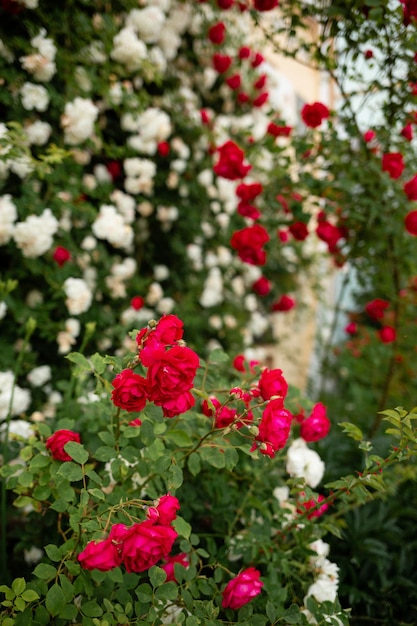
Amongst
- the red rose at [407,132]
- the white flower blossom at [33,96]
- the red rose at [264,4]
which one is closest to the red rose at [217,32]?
the red rose at [264,4]

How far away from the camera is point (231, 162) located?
6.86ft

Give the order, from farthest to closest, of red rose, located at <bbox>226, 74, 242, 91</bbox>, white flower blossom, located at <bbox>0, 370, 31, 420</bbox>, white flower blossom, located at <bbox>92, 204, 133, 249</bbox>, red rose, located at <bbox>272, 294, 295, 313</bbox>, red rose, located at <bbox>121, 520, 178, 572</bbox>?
1. red rose, located at <bbox>272, 294, 295, 313</bbox>
2. red rose, located at <bbox>226, 74, 242, 91</bbox>
3. white flower blossom, located at <bbox>92, 204, 133, 249</bbox>
4. white flower blossom, located at <bbox>0, 370, 31, 420</bbox>
5. red rose, located at <bbox>121, 520, 178, 572</bbox>

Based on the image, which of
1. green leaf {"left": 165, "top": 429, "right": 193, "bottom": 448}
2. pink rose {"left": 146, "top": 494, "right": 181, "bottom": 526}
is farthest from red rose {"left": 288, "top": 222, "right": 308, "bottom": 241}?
pink rose {"left": 146, "top": 494, "right": 181, "bottom": 526}

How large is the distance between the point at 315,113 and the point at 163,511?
1.69m

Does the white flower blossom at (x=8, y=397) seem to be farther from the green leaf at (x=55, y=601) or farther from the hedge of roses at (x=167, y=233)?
the green leaf at (x=55, y=601)

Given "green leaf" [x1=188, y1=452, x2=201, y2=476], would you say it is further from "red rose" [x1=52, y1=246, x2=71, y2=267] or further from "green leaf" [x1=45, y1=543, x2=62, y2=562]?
"red rose" [x1=52, y1=246, x2=71, y2=267]

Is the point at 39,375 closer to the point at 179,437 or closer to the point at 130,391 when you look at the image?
the point at 179,437

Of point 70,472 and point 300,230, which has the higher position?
point 300,230

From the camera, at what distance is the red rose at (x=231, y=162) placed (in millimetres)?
2078

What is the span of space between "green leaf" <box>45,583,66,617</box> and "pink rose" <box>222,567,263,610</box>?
346 millimetres

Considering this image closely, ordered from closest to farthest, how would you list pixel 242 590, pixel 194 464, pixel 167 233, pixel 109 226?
pixel 242 590 → pixel 194 464 → pixel 109 226 → pixel 167 233

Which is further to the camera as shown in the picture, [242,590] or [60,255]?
[60,255]

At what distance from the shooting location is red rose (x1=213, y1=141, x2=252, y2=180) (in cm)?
208

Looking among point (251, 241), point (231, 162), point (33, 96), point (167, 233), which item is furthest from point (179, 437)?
point (167, 233)
